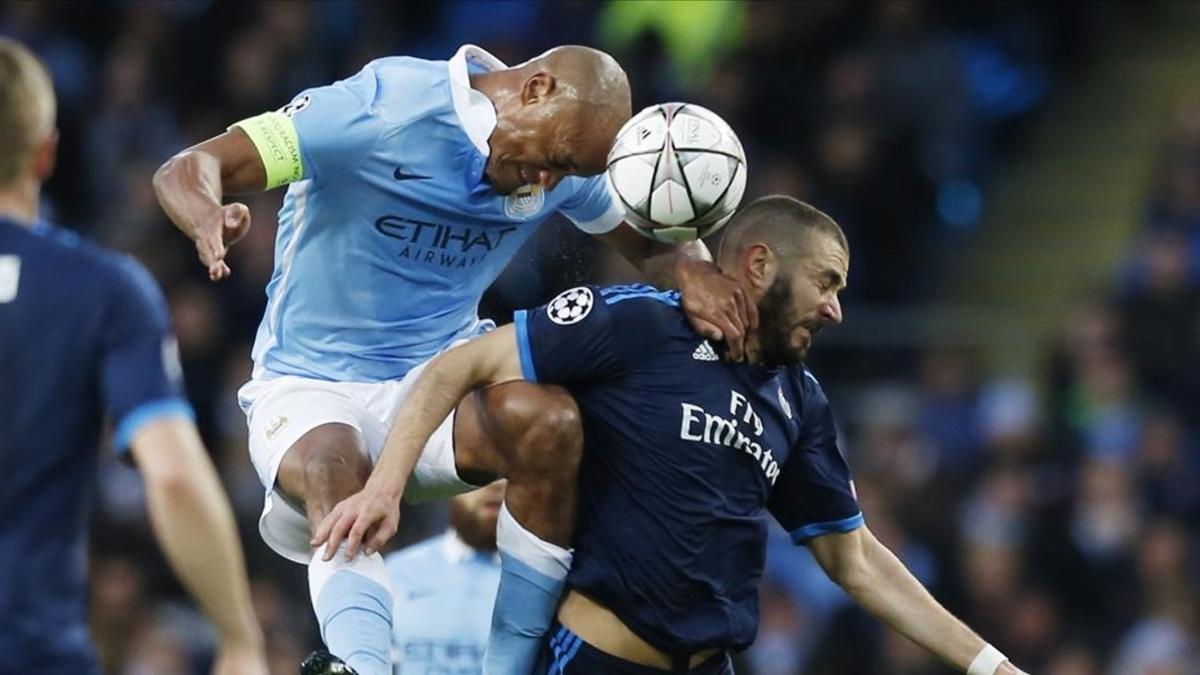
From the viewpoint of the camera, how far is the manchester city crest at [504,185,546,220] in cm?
618

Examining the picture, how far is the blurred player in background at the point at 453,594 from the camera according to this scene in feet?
22.9

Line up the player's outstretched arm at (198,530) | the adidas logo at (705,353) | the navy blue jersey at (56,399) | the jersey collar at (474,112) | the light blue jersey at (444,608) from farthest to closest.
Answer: the light blue jersey at (444,608) → the jersey collar at (474,112) → the adidas logo at (705,353) → the navy blue jersey at (56,399) → the player's outstretched arm at (198,530)

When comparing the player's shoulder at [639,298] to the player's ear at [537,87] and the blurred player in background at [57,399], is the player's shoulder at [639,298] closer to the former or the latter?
the player's ear at [537,87]

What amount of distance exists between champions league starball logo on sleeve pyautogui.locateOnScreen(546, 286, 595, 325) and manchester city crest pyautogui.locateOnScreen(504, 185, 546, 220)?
2.28 ft

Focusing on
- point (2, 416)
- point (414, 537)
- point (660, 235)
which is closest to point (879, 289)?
point (414, 537)

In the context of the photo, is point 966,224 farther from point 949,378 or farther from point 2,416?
point 2,416

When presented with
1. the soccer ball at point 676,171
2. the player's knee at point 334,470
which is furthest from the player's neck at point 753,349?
the player's knee at point 334,470

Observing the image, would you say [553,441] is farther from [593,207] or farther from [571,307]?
[593,207]

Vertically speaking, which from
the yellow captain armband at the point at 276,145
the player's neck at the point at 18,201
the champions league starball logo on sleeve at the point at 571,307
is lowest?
the champions league starball logo on sleeve at the point at 571,307

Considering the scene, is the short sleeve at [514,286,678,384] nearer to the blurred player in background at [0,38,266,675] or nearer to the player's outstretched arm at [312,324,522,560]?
the player's outstretched arm at [312,324,522,560]

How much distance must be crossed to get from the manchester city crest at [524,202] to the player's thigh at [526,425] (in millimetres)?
795

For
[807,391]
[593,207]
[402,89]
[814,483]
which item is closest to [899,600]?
[814,483]

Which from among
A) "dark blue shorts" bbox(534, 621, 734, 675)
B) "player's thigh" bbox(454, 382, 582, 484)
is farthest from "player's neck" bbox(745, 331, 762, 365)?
"dark blue shorts" bbox(534, 621, 734, 675)

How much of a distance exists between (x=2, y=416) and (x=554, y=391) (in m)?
1.55
